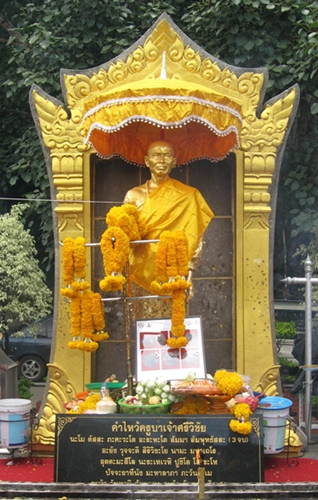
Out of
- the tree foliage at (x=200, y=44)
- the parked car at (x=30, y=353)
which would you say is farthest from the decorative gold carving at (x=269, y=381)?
the parked car at (x=30, y=353)

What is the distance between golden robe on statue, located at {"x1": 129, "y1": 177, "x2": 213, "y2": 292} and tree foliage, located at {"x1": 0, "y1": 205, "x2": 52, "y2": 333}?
2324 millimetres

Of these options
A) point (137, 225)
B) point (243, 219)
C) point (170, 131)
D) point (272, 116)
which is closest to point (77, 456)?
point (137, 225)

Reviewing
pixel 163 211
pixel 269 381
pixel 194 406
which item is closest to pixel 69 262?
pixel 163 211

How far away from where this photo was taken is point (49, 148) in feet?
26.0

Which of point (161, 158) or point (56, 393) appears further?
point (56, 393)

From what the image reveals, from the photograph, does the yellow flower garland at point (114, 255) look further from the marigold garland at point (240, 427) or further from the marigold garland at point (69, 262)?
the marigold garland at point (240, 427)

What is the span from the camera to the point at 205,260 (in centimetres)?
839

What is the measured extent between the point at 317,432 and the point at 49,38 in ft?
22.0

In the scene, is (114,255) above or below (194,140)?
below

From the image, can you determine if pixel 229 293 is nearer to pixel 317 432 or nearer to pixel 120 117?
pixel 317 432

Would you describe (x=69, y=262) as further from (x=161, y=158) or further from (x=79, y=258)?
(x=161, y=158)

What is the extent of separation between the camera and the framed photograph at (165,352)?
22.6ft

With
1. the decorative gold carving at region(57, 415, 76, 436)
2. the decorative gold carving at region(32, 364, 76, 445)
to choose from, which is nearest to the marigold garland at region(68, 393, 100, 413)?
the decorative gold carving at region(57, 415, 76, 436)

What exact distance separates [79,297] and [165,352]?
1066 mm
